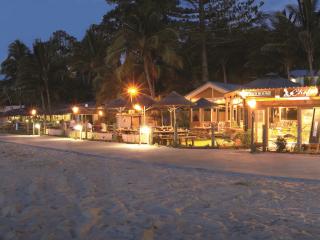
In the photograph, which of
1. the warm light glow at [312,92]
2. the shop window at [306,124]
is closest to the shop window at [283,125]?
the shop window at [306,124]

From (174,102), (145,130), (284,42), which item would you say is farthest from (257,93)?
(284,42)

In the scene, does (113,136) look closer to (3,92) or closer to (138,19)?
(138,19)

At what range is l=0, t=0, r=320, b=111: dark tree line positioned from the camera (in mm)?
29812

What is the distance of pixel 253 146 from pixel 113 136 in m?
9.54

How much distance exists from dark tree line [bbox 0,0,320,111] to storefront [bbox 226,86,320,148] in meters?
9.61

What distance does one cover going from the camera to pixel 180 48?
38.3m

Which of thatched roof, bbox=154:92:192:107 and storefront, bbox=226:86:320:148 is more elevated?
thatched roof, bbox=154:92:192:107

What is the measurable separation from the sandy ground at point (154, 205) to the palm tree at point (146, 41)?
64.4 ft

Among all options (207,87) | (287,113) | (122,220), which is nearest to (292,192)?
(122,220)

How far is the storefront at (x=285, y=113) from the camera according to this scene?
15367mm

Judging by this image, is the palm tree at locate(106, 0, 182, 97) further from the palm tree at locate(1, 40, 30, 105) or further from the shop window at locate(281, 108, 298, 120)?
the palm tree at locate(1, 40, 30, 105)

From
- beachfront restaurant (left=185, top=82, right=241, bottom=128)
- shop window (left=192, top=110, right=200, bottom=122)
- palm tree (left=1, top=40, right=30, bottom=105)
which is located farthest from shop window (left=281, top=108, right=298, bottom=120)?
palm tree (left=1, top=40, right=30, bottom=105)

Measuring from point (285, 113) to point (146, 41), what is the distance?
15.1 m

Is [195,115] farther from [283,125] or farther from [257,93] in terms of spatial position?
[257,93]
